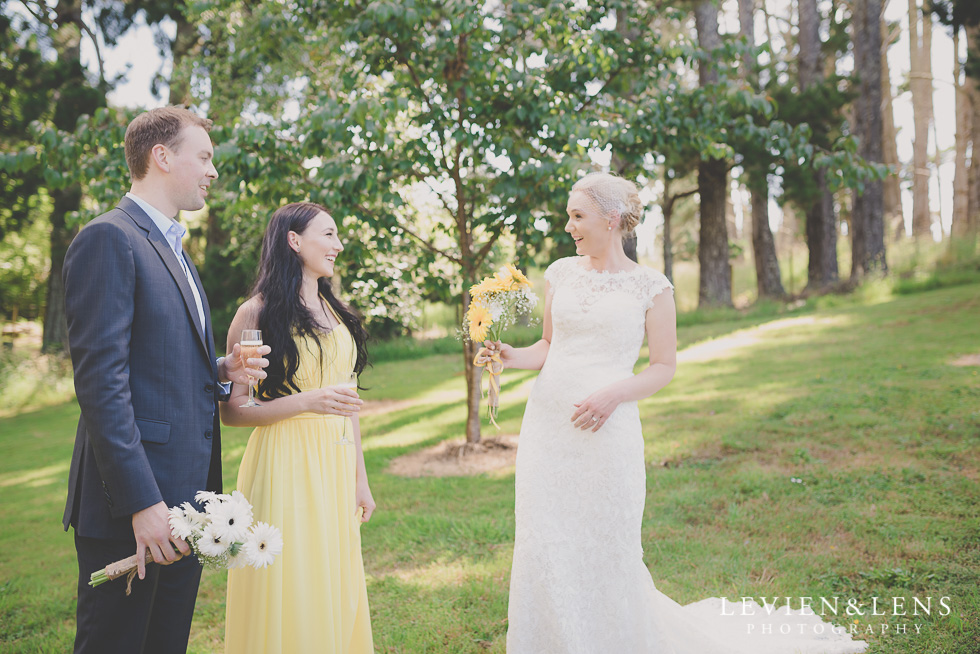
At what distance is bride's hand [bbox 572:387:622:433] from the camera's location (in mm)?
2873

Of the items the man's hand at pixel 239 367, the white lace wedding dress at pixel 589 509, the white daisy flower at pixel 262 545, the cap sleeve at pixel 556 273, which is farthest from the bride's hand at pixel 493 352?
the white daisy flower at pixel 262 545

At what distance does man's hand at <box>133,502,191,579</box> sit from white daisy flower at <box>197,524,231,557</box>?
11cm

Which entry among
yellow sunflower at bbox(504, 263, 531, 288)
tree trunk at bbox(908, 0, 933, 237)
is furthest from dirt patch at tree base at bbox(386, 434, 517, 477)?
tree trunk at bbox(908, 0, 933, 237)

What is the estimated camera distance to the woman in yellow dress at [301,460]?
2418 mm

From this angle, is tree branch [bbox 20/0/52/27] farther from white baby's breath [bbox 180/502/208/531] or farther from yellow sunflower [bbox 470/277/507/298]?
white baby's breath [bbox 180/502/208/531]

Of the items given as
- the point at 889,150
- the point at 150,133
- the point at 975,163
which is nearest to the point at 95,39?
the point at 150,133

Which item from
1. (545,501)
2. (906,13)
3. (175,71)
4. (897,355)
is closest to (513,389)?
(897,355)

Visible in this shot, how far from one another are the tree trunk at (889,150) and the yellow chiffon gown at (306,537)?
20723 millimetres

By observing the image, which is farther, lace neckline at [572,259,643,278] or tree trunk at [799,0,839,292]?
tree trunk at [799,0,839,292]

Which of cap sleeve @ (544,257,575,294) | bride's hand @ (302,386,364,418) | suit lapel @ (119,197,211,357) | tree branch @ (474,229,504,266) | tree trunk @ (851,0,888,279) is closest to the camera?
suit lapel @ (119,197,211,357)

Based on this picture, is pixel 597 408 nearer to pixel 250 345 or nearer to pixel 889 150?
pixel 250 345

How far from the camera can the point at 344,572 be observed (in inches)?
102

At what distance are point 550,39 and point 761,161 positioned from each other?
849 centimetres

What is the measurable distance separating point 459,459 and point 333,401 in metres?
4.41
